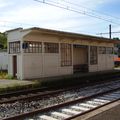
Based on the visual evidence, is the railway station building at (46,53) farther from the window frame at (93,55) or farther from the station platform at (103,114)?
the station platform at (103,114)

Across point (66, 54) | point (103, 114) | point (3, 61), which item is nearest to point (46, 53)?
point (66, 54)

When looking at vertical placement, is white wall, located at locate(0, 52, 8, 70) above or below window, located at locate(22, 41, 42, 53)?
below

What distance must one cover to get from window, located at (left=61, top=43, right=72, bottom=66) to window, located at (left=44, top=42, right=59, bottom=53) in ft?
3.72

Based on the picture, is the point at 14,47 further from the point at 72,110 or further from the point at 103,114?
the point at 103,114

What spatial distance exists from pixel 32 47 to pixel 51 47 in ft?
8.79

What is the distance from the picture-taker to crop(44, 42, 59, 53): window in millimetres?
25672

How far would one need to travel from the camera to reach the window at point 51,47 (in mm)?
25672

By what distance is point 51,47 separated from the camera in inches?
1035

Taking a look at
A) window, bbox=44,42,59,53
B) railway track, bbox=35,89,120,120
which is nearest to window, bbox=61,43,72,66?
window, bbox=44,42,59,53

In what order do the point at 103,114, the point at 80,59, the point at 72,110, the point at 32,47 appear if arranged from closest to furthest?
the point at 103,114 → the point at 72,110 → the point at 32,47 → the point at 80,59

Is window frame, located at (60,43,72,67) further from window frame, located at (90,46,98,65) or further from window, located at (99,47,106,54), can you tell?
window, located at (99,47,106,54)

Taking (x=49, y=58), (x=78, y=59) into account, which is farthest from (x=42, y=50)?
(x=78, y=59)

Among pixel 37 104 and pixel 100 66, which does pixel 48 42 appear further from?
pixel 37 104

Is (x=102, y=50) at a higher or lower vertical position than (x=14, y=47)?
higher
